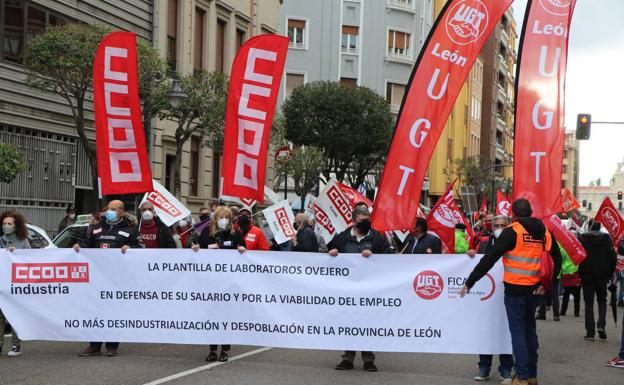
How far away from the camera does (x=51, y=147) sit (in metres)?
26.8

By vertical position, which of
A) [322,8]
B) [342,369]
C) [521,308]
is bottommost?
[342,369]

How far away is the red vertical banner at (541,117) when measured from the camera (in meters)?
11.0

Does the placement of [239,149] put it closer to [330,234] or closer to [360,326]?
[360,326]

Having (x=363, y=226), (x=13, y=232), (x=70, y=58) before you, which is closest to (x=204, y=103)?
(x=70, y=58)

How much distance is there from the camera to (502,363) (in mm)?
10688

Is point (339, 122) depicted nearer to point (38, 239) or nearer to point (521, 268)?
point (38, 239)

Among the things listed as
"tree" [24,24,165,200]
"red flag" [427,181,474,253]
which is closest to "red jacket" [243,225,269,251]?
"red flag" [427,181,474,253]

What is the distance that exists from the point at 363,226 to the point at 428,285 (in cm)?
95

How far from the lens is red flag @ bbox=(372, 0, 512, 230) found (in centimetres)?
1177

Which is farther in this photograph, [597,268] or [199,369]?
[597,268]

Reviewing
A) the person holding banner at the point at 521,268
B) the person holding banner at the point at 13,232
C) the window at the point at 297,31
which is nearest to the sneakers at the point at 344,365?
the person holding banner at the point at 521,268

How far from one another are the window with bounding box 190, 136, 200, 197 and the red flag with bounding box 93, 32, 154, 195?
71.2ft

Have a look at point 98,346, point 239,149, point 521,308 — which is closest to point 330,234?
point 239,149

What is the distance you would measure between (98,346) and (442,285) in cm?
388
